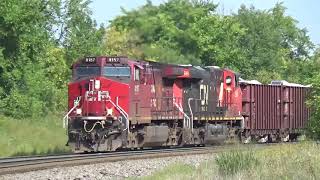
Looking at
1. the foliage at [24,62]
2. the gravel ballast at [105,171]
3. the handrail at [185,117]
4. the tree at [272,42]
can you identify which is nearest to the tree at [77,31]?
the foliage at [24,62]

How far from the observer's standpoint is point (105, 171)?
1465 cm

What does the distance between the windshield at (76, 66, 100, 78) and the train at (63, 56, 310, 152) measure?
1.3 inches

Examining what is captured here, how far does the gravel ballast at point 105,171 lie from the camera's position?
1345 centimetres

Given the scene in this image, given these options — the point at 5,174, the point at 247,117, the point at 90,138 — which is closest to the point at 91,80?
the point at 90,138

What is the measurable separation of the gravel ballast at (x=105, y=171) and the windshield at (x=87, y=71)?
4.83m

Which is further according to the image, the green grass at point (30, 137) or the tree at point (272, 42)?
the tree at point (272, 42)

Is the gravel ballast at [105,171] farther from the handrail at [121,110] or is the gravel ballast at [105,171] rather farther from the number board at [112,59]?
the number board at [112,59]

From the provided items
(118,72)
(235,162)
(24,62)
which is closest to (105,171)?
(235,162)

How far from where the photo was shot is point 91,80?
20859mm

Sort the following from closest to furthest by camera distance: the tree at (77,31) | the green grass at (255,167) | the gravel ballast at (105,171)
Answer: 1. the green grass at (255,167)
2. the gravel ballast at (105,171)
3. the tree at (77,31)

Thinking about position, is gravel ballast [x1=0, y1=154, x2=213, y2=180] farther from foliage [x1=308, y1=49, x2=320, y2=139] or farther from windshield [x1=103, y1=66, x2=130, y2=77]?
foliage [x1=308, y1=49, x2=320, y2=139]

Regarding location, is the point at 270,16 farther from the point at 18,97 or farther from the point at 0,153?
the point at 0,153

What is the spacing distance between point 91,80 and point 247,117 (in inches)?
419

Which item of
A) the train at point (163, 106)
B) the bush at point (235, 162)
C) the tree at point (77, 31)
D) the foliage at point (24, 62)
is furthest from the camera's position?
the tree at point (77, 31)
